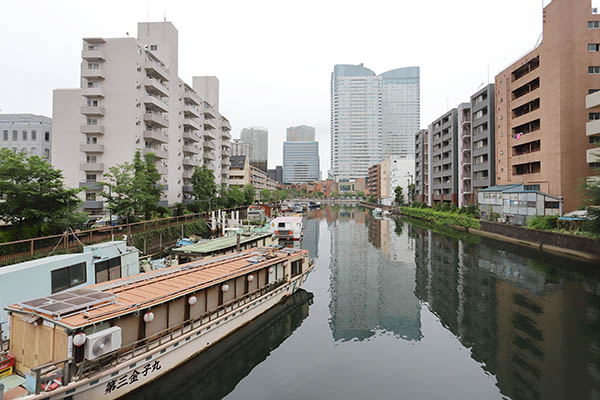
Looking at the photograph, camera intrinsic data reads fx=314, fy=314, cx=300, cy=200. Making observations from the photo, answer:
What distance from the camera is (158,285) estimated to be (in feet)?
48.8

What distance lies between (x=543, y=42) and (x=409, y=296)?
157 feet

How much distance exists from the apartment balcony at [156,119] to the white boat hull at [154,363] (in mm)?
40016

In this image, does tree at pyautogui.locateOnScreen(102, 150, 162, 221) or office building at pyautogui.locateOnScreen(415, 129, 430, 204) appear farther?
office building at pyautogui.locateOnScreen(415, 129, 430, 204)

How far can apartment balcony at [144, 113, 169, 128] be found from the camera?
47531mm

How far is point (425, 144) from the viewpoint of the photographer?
100000 mm

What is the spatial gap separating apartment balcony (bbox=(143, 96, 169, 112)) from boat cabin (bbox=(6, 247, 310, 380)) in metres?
37.8

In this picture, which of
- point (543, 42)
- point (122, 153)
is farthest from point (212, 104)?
point (543, 42)

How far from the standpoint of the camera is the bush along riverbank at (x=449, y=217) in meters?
57.5

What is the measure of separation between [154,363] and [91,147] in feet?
139

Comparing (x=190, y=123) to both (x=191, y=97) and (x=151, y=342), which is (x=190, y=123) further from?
(x=151, y=342)

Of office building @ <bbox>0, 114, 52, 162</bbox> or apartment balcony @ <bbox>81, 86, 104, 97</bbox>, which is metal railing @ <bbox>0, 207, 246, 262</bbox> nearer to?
apartment balcony @ <bbox>81, 86, 104, 97</bbox>

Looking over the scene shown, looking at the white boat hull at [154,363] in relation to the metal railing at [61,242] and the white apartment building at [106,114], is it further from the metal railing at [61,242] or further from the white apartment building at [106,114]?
the white apartment building at [106,114]

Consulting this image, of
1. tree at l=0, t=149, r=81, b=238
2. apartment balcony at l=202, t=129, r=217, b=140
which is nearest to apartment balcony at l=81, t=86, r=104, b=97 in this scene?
tree at l=0, t=149, r=81, b=238

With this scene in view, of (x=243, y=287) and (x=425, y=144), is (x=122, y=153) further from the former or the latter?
(x=425, y=144)
